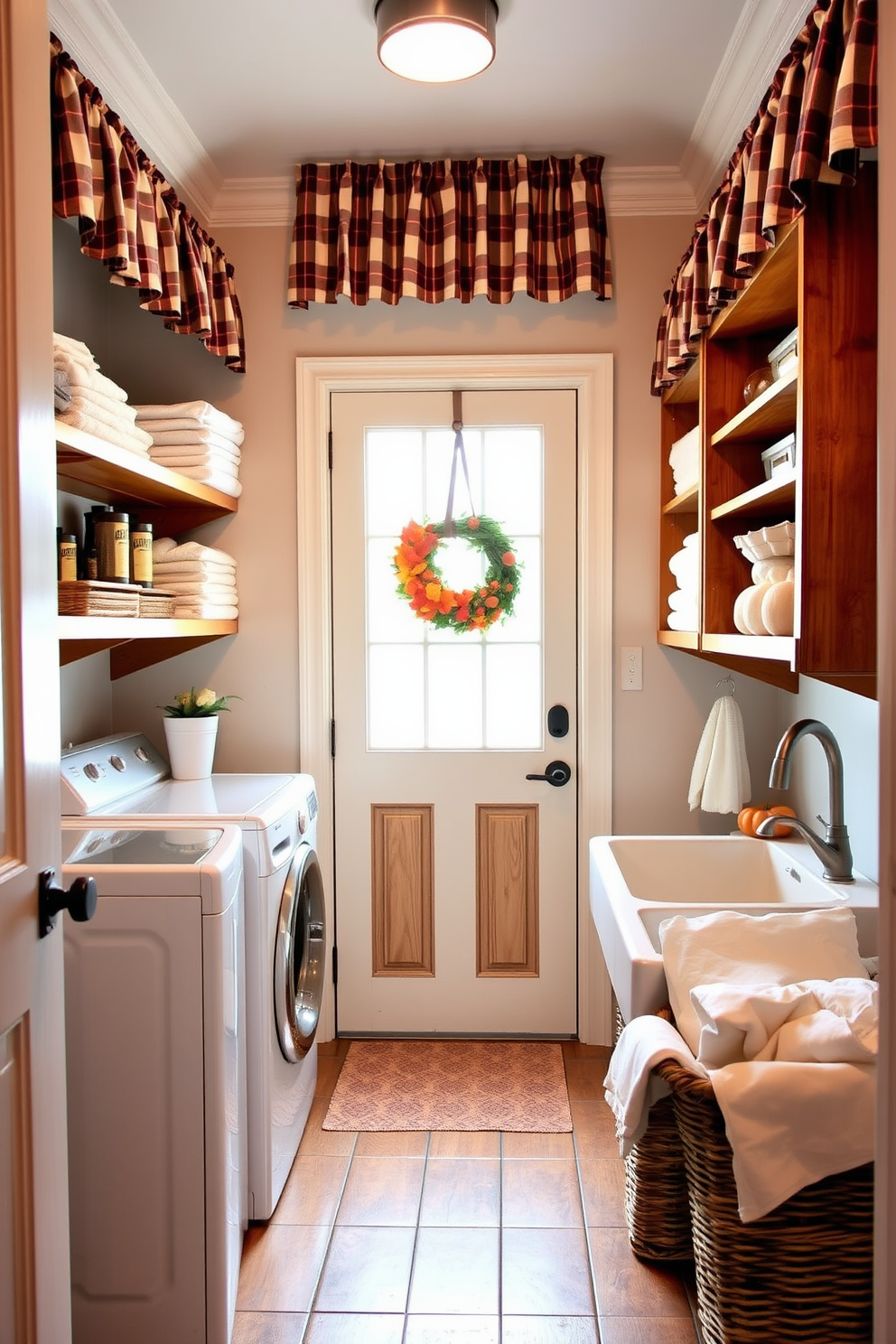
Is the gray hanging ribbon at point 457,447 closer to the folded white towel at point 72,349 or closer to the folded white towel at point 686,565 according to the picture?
the folded white towel at point 686,565

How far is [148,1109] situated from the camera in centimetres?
179

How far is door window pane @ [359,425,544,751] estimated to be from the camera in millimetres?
3088

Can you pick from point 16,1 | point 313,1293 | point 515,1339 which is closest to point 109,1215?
point 313,1293

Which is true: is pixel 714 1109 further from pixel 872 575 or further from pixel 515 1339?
pixel 872 575

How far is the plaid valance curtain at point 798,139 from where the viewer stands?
1434mm

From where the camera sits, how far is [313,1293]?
6.55 ft

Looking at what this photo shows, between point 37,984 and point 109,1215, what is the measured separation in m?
0.87

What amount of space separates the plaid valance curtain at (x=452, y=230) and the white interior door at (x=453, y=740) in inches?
13.5

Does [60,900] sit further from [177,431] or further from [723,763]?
[723,763]

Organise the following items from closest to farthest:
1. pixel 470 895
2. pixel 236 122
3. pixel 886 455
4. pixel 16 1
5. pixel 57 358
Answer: pixel 886 455 < pixel 16 1 < pixel 57 358 < pixel 236 122 < pixel 470 895

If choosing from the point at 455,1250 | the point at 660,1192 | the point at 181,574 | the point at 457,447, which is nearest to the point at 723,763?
the point at 660,1192

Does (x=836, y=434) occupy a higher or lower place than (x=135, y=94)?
lower

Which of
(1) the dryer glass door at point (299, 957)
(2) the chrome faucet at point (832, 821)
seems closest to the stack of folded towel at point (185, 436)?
(1) the dryer glass door at point (299, 957)

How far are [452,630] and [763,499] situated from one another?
1.24 m
